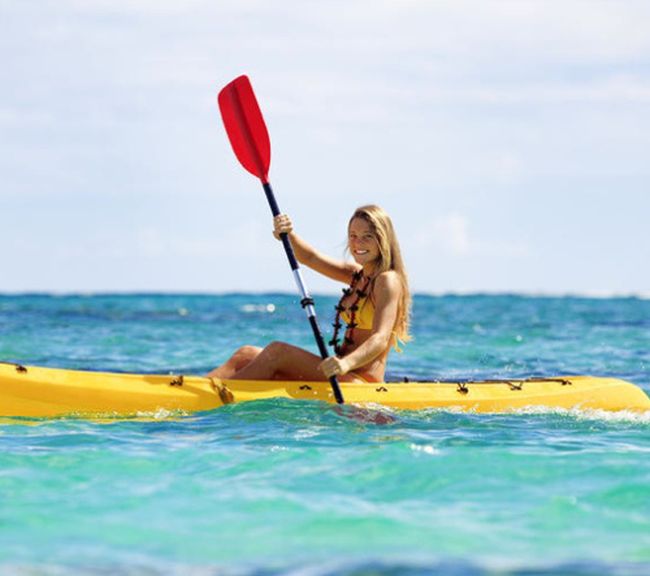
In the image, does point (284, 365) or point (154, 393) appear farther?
point (284, 365)

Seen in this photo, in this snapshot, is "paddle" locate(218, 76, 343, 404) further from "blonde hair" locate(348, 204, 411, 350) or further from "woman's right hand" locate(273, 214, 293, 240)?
"blonde hair" locate(348, 204, 411, 350)

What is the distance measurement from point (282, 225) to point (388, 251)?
770 mm

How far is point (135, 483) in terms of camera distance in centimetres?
509

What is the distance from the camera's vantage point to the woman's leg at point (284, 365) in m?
6.86

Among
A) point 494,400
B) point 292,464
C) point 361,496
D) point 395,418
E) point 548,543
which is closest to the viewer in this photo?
point 548,543

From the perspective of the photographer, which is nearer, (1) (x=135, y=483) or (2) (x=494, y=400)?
(1) (x=135, y=483)

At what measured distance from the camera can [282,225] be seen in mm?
7117

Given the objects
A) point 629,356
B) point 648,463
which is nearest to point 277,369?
point 648,463

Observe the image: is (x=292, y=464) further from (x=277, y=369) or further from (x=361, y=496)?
(x=277, y=369)

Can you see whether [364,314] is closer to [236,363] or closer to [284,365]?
[284,365]

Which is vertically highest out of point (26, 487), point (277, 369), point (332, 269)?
point (332, 269)

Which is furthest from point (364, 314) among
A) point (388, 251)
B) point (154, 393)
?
point (154, 393)

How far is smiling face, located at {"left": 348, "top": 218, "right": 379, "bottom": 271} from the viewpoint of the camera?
675cm

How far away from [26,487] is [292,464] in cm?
129
